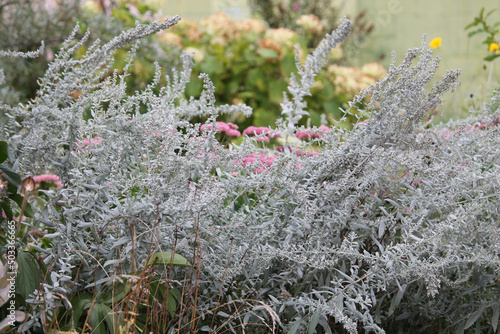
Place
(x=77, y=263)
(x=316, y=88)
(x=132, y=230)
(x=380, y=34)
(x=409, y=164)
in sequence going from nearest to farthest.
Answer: (x=132, y=230), (x=409, y=164), (x=77, y=263), (x=316, y=88), (x=380, y=34)

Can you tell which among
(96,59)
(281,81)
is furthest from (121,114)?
(281,81)

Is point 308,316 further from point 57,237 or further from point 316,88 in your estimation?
point 316,88

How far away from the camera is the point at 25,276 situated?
124cm

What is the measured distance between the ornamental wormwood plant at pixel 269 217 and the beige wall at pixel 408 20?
5.94 meters

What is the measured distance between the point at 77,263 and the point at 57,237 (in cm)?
13

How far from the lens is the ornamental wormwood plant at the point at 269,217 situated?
1315 mm

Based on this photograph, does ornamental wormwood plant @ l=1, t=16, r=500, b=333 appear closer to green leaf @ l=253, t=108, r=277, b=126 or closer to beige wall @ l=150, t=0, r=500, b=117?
green leaf @ l=253, t=108, r=277, b=126

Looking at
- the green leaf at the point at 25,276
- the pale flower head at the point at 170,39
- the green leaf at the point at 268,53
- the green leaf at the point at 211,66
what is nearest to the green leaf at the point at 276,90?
the green leaf at the point at 268,53

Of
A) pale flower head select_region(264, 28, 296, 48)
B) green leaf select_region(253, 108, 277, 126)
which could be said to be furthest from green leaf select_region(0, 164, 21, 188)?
pale flower head select_region(264, 28, 296, 48)

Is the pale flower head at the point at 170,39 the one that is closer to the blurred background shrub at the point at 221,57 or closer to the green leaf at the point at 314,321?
the blurred background shrub at the point at 221,57

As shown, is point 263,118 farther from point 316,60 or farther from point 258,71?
point 316,60

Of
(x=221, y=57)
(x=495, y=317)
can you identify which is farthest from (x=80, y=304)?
(x=221, y=57)

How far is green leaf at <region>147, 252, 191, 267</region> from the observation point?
121cm

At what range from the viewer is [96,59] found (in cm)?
157
